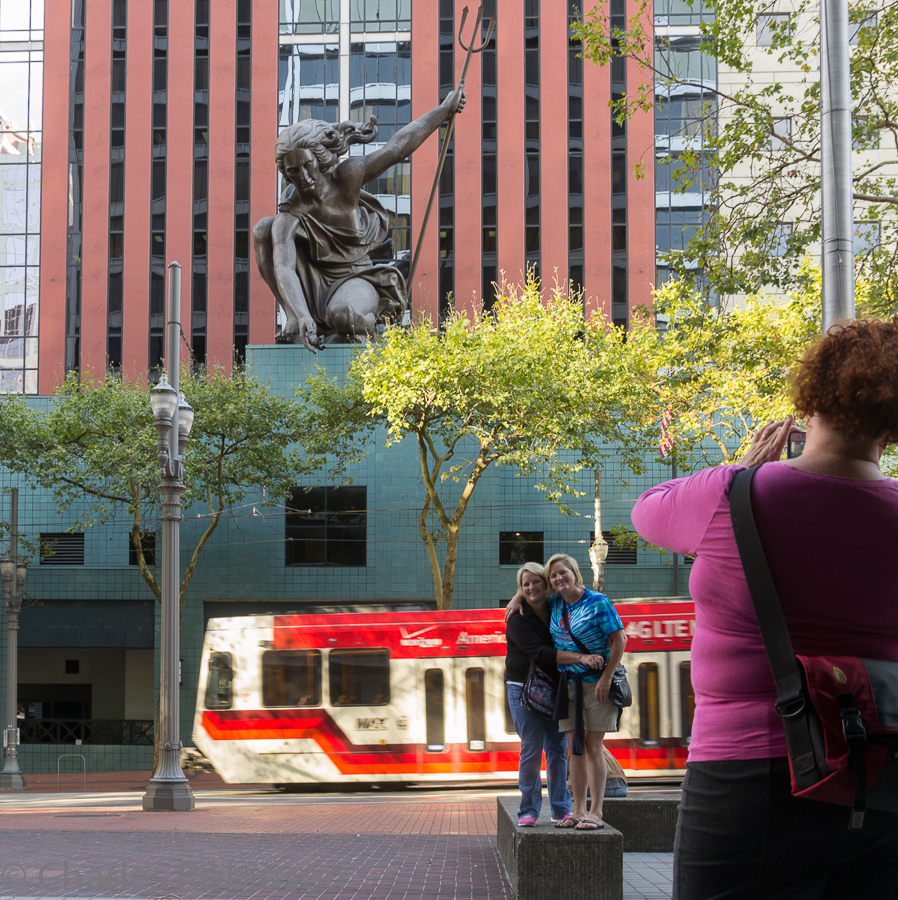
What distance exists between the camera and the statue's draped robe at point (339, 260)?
2716 cm

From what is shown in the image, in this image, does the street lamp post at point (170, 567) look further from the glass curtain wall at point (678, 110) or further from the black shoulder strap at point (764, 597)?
the glass curtain wall at point (678, 110)

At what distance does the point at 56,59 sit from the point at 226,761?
3402cm

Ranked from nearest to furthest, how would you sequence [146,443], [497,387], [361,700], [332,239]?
[361,700] → [497,387] → [146,443] → [332,239]

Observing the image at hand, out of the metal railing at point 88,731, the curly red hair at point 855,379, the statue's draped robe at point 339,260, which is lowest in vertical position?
the metal railing at point 88,731

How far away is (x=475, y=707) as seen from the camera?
1856 centimetres

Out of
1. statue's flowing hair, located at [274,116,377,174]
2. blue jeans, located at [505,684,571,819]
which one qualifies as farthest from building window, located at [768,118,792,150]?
statue's flowing hair, located at [274,116,377,174]

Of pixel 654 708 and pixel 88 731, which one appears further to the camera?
pixel 88 731

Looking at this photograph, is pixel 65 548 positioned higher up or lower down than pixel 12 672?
higher up

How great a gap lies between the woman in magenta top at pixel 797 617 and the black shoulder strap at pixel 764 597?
25 mm

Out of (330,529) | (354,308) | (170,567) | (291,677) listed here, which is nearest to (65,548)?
(330,529)

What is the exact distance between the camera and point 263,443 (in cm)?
2598

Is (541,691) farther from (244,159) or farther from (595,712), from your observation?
(244,159)

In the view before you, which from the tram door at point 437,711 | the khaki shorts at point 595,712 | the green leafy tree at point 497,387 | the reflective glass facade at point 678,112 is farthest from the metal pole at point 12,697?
the reflective glass facade at point 678,112

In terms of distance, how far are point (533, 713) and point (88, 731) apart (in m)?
26.0
